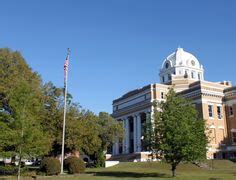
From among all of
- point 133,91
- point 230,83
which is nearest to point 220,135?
point 230,83

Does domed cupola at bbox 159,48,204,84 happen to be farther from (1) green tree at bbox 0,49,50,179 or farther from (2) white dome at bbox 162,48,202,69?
(1) green tree at bbox 0,49,50,179

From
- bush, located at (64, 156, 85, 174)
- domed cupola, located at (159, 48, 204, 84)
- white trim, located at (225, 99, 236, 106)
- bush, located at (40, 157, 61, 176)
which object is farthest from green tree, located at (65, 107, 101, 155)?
domed cupola, located at (159, 48, 204, 84)

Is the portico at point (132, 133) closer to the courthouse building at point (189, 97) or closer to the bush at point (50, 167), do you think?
the courthouse building at point (189, 97)

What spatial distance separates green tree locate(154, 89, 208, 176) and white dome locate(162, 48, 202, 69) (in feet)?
200

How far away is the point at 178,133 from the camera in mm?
35938

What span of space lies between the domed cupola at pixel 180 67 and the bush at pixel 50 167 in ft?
193

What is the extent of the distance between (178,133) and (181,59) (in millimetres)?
66108

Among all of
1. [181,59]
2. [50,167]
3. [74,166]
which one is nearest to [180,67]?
[181,59]

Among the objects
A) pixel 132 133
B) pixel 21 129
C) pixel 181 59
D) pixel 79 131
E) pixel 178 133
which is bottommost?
pixel 178 133

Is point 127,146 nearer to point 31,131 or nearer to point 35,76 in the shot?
point 35,76

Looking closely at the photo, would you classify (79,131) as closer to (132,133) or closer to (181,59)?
(132,133)

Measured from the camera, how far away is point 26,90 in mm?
33812

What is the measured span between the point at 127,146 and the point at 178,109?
5328 centimetres

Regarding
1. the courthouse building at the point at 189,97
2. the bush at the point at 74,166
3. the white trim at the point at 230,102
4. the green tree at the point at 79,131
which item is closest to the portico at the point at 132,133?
the courthouse building at the point at 189,97
